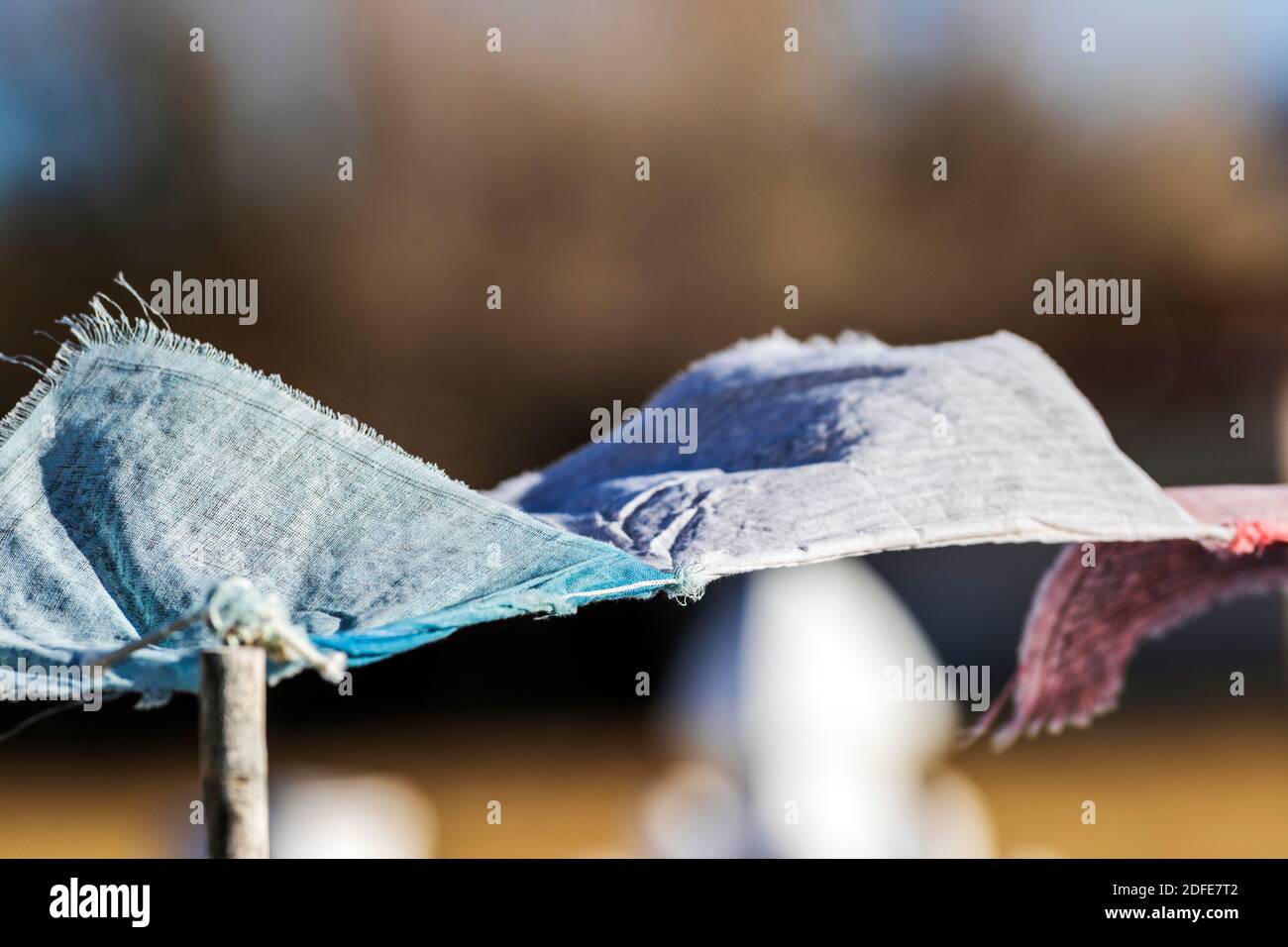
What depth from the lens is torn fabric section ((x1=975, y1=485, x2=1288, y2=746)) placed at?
2961 mm

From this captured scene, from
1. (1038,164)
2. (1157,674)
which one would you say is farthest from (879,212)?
(1157,674)

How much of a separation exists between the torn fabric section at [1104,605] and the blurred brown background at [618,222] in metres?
1.99

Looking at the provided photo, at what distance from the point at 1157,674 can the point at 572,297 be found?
8.62 feet

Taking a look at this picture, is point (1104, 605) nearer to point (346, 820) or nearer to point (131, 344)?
point (131, 344)

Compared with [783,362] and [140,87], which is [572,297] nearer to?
[140,87]

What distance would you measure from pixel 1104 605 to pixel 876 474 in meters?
0.97

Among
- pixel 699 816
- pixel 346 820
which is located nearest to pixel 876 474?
pixel 699 816

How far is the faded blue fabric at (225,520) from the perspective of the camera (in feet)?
5.96

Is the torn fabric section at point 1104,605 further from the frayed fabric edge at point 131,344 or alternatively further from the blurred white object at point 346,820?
the blurred white object at point 346,820

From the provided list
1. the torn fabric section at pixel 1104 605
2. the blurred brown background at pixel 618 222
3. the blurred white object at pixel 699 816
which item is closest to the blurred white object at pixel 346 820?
the blurred white object at pixel 699 816

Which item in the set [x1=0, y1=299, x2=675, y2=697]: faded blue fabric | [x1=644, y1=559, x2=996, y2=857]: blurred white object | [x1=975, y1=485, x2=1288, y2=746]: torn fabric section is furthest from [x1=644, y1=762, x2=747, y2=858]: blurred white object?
[x1=0, y1=299, x2=675, y2=697]: faded blue fabric

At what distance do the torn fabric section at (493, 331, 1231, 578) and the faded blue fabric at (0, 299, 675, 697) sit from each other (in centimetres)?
26

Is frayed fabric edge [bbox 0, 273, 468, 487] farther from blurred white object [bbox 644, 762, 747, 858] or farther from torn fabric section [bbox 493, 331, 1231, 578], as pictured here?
blurred white object [bbox 644, 762, 747, 858]

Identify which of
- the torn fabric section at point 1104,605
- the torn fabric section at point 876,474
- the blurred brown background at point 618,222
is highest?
the blurred brown background at point 618,222
